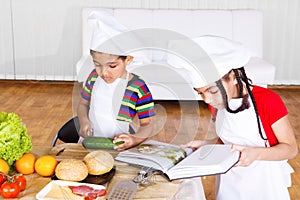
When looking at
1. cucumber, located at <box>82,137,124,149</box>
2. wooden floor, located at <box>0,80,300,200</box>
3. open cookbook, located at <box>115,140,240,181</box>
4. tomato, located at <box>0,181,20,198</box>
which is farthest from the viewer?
wooden floor, located at <box>0,80,300,200</box>

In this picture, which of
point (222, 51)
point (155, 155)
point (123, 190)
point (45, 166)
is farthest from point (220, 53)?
point (45, 166)

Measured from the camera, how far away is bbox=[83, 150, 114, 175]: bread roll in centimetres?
154

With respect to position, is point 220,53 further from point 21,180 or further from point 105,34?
point 21,180

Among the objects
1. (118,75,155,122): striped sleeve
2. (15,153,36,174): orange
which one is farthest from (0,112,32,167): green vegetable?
(118,75,155,122): striped sleeve

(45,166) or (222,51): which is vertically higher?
(222,51)

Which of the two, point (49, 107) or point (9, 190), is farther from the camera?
point (49, 107)

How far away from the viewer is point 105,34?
1646 millimetres

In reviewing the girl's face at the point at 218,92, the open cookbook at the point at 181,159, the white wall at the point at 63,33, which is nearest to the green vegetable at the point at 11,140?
the open cookbook at the point at 181,159

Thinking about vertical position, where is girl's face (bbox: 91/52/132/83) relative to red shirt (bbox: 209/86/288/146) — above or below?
above

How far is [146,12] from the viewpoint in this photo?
179 inches

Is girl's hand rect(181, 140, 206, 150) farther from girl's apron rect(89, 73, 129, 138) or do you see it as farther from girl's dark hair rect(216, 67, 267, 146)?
girl's apron rect(89, 73, 129, 138)

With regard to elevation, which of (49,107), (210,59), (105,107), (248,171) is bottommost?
(49,107)

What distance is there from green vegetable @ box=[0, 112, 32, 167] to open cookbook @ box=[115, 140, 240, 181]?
31 centimetres

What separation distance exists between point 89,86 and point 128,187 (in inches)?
22.4
